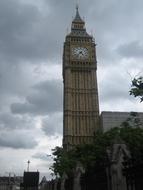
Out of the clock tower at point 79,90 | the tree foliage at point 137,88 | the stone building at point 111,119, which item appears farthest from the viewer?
the clock tower at point 79,90

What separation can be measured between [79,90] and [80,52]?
12548 mm

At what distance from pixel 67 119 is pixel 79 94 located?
915cm

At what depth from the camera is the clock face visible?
108 metres

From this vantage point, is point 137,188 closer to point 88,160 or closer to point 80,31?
point 88,160

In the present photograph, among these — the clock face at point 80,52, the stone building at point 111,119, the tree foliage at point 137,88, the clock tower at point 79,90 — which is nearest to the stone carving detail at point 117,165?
the tree foliage at point 137,88

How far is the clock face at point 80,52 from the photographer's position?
4240 inches

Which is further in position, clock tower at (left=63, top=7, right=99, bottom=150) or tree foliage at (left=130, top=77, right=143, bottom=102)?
clock tower at (left=63, top=7, right=99, bottom=150)

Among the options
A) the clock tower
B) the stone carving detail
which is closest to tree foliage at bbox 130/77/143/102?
the stone carving detail

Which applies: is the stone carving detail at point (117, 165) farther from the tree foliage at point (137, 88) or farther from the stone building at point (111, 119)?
the stone building at point (111, 119)

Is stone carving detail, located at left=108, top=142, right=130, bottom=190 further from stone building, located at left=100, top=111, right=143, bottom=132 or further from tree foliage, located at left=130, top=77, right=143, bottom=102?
stone building, located at left=100, top=111, right=143, bottom=132

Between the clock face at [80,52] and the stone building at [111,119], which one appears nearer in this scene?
the stone building at [111,119]

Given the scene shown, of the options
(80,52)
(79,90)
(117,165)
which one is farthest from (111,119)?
(117,165)

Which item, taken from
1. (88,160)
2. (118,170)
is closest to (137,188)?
(118,170)

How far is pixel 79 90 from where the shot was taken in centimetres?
10488
